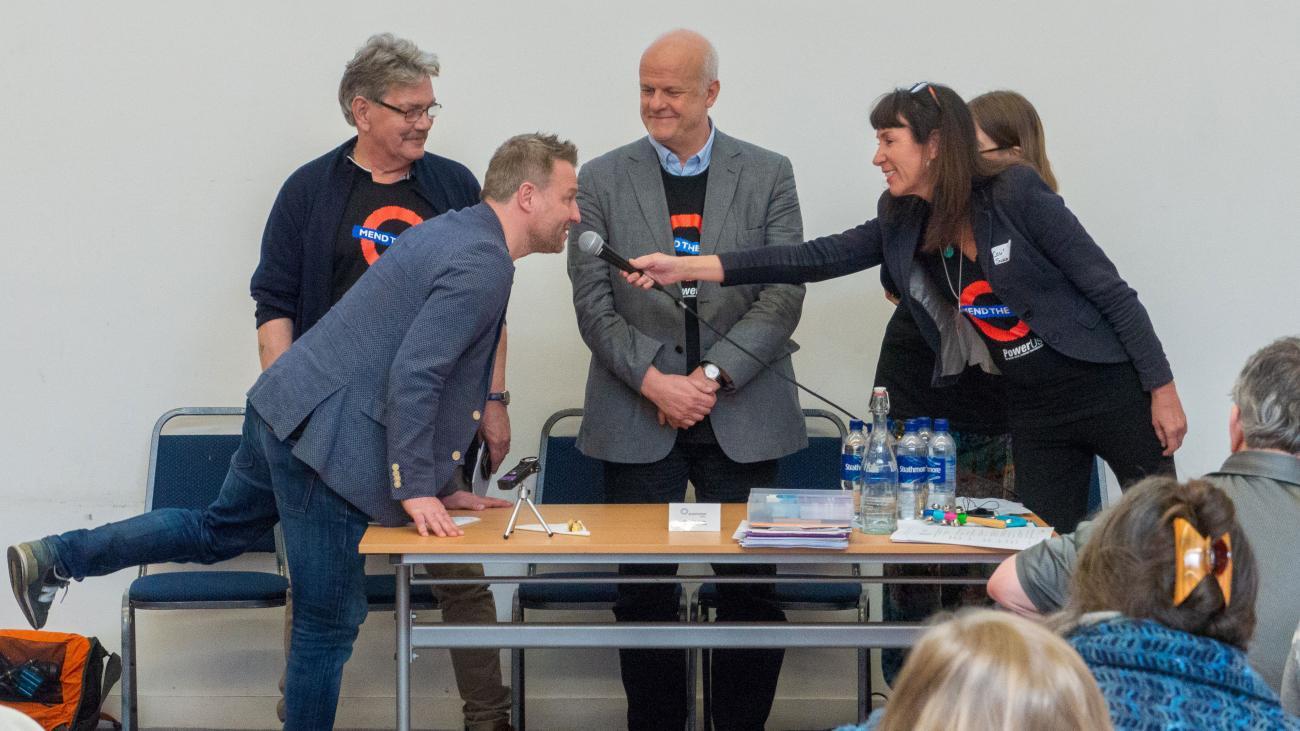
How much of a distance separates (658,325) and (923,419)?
829 millimetres

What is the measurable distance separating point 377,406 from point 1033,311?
150cm

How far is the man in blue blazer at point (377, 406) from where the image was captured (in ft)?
9.39

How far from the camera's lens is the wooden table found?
2723 mm

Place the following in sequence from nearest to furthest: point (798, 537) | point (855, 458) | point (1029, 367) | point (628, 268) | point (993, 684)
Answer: point (993, 684)
point (798, 537)
point (855, 458)
point (1029, 367)
point (628, 268)

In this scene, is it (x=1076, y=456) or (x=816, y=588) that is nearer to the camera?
(x=1076, y=456)

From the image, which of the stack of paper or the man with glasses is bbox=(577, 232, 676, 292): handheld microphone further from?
the stack of paper

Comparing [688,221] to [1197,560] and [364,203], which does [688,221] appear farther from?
[1197,560]

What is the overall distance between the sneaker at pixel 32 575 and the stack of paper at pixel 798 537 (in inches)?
62.6

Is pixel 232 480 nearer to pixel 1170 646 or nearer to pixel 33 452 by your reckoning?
pixel 33 452

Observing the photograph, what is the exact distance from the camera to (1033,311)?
10.3 feet

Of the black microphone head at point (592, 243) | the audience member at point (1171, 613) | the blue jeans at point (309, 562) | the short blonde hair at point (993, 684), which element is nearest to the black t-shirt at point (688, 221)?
the black microphone head at point (592, 243)

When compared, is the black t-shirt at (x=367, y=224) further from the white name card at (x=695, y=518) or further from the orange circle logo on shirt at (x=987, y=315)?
the orange circle logo on shirt at (x=987, y=315)

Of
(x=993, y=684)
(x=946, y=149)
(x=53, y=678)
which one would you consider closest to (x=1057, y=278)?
(x=946, y=149)

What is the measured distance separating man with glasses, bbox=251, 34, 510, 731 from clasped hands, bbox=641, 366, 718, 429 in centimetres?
45
